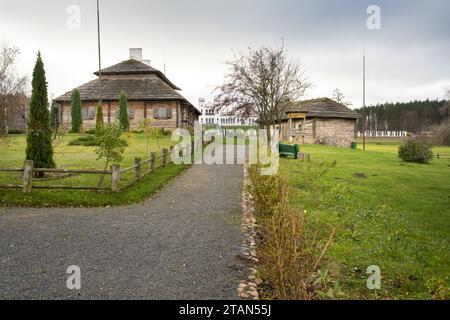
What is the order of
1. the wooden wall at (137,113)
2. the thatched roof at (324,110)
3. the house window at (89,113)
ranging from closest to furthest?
the thatched roof at (324,110)
the wooden wall at (137,113)
the house window at (89,113)

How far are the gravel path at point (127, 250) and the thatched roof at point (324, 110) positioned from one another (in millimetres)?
28839

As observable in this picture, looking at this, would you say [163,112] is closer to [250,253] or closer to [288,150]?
[288,150]

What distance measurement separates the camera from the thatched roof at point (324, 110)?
37688mm

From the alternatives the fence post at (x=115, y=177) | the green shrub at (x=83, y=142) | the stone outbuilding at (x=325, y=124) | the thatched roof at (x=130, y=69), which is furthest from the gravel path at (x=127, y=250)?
the thatched roof at (x=130, y=69)

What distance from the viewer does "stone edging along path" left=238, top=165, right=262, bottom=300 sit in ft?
16.0

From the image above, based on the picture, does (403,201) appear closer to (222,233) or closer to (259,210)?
(259,210)

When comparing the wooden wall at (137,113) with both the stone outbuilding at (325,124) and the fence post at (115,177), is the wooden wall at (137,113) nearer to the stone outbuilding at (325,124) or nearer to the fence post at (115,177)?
the stone outbuilding at (325,124)

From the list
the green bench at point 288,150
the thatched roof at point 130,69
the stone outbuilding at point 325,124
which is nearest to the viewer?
the green bench at point 288,150

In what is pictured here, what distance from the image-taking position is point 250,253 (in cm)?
650

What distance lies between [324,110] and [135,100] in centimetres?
2157

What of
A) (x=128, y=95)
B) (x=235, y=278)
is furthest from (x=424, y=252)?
(x=128, y=95)

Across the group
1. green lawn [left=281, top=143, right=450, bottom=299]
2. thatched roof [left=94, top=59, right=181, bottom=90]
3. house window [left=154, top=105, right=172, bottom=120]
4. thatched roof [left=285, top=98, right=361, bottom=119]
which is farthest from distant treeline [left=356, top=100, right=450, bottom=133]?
green lawn [left=281, top=143, right=450, bottom=299]

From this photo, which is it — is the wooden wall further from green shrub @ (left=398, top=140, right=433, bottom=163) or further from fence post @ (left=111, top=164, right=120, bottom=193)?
fence post @ (left=111, top=164, right=120, bottom=193)

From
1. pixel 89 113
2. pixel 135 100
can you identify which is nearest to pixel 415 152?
pixel 135 100
